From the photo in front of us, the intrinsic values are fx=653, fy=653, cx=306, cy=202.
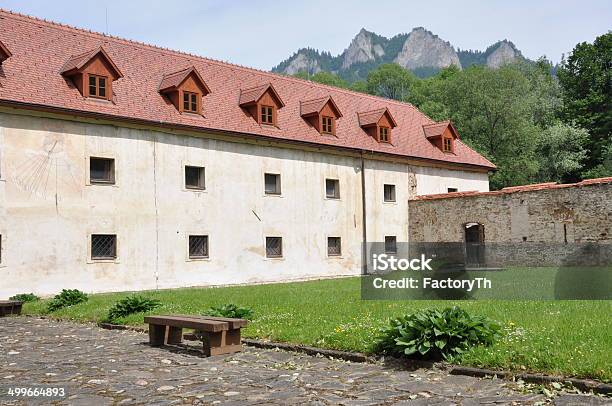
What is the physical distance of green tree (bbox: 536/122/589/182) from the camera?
4780cm

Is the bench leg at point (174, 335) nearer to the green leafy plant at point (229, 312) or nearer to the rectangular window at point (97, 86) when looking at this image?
the green leafy plant at point (229, 312)

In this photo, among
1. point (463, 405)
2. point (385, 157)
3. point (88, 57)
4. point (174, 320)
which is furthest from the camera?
point (385, 157)

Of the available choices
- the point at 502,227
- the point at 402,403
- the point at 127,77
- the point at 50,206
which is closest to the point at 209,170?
the point at 127,77

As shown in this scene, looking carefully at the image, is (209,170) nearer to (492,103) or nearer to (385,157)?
(385,157)

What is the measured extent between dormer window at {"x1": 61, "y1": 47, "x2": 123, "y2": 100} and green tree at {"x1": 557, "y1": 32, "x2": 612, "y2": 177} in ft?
135

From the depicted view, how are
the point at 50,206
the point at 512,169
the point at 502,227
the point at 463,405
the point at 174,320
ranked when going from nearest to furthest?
the point at 463,405, the point at 174,320, the point at 50,206, the point at 502,227, the point at 512,169

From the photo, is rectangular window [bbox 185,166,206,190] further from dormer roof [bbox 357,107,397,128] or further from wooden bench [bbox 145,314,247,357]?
wooden bench [bbox 145,314,247,357]

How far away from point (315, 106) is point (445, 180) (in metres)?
8.49

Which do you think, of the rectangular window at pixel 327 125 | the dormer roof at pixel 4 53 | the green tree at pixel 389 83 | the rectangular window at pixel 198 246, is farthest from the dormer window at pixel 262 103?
the green tree at pixel 389 83

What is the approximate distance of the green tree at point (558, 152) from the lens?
47.8 m

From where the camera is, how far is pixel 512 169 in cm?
4572

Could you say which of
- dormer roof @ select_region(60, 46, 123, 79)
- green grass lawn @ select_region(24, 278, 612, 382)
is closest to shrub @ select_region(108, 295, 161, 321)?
green grass lawn @ select_region(24, 278, 612, 382)

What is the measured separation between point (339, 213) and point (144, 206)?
923 centimetres

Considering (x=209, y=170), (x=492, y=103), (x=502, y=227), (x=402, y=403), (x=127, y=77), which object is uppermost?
(x=492, y=103)
